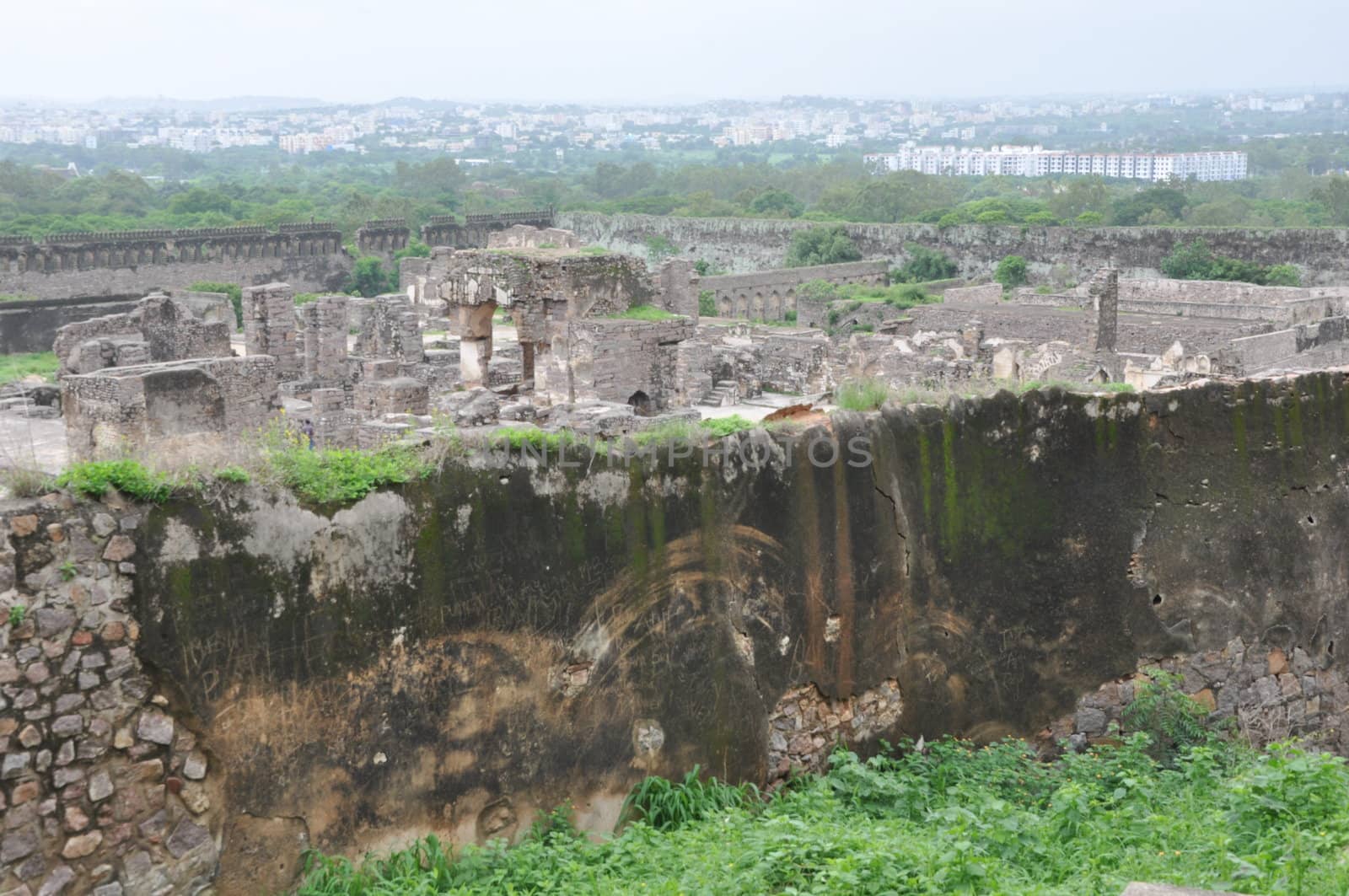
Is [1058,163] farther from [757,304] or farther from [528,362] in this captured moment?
[528,362]

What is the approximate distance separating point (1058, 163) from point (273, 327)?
13817 centimetres

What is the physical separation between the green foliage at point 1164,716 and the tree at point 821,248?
44.1 metres

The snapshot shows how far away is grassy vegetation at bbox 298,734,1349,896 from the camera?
484 cm

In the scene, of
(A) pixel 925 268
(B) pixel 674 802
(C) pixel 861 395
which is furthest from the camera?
(A) pixel 925 268

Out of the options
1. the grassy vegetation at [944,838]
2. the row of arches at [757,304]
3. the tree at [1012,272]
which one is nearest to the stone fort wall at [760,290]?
the row of arches at [757,304]

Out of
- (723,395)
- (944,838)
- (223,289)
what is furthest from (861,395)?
Result: (223,289)

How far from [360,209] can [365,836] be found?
64001 mm

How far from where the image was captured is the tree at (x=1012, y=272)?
157 ft

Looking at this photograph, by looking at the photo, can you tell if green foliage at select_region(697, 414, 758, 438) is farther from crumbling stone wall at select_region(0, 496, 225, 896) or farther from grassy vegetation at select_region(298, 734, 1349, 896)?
crumbling stone wall at select_region(0, 496, 225, 896)

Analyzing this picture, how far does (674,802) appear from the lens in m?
6.17

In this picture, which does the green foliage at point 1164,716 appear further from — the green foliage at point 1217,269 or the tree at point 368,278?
the tree at point 368,278

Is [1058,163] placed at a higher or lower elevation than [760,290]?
higher

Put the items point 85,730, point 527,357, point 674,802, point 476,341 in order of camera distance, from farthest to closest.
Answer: point 527,357, point 476,341, point 674,802, point 85,730

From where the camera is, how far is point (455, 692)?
579 cm
